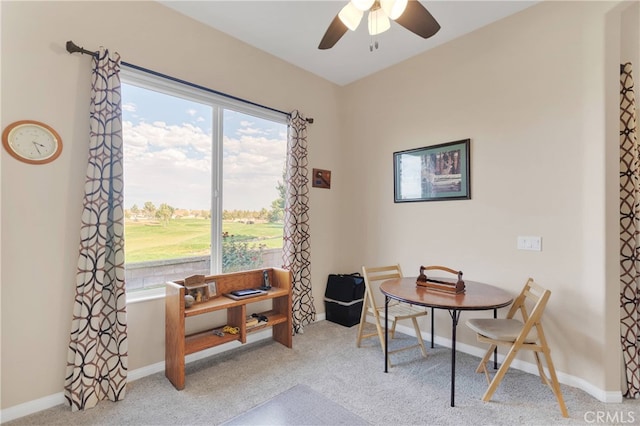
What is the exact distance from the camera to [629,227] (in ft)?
6.81

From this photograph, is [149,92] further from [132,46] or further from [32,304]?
[32,304]

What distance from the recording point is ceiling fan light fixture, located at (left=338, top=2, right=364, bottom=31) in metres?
1.76

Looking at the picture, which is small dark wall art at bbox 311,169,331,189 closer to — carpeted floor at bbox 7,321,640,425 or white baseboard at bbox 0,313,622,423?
white baseboard at bbox 0,313,622,423

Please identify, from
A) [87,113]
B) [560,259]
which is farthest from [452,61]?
[87,113]

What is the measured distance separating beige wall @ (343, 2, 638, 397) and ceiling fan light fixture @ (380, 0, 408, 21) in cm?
146

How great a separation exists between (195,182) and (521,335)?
280 cm

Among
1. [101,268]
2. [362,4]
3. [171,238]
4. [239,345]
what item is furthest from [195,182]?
[362,4]

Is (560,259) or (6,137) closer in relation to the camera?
(6,137)

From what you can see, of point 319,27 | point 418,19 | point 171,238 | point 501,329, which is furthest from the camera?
point 319,27

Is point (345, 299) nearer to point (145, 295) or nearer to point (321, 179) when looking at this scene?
point (321, 179)

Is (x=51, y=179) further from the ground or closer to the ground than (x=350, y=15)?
closer to the ground

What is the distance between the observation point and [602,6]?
6.75ft

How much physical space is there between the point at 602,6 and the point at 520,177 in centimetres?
124

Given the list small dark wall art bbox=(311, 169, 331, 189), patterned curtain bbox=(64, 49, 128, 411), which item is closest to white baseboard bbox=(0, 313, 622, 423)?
patterned curtain bbox=(64, 49, 128, 411)
